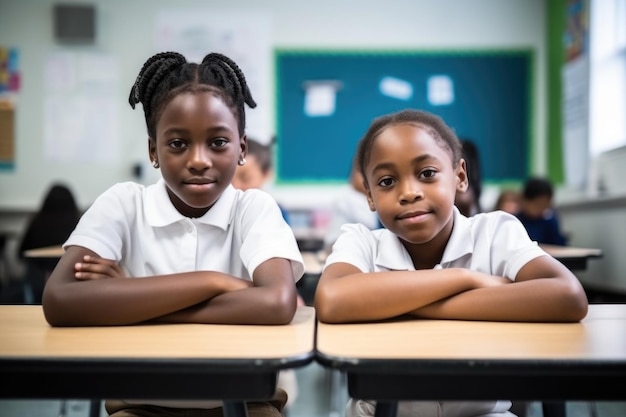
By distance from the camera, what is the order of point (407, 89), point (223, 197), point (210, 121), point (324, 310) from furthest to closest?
point (407, 89) < point (223, 197) < point (210, 121) < point (324, 310)

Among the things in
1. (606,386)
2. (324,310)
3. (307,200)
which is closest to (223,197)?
(324,310)

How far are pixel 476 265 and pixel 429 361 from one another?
551mm

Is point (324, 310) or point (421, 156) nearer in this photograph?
point (324, 310)

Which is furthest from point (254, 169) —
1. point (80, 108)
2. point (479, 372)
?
point (80, 108)

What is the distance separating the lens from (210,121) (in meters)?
1.14

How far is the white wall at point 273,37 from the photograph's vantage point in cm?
536

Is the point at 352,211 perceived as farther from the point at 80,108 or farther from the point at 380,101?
the point at 80,108

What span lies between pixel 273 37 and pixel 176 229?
445 centimetres

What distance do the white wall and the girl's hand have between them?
13.9ft

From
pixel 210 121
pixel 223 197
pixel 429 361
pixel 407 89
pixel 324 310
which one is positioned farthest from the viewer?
pixel 407 89

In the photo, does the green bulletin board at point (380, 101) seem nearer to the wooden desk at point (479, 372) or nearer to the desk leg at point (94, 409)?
the desk leg at point (94, 409)

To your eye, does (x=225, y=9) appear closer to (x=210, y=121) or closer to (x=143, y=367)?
(x=210, y=121)

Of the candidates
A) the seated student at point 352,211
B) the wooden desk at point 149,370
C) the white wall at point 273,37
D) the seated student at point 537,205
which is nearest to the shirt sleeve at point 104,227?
the wooden desk at point 149,370

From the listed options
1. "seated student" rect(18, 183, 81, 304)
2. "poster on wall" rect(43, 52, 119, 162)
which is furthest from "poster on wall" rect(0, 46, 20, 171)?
"seated student" rect(18, 183, 81, 304)
